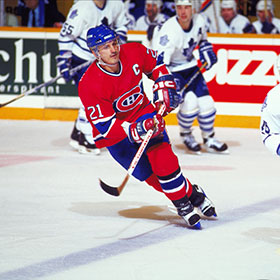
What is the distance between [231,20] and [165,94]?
13.4ft

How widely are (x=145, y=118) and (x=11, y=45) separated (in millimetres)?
4082

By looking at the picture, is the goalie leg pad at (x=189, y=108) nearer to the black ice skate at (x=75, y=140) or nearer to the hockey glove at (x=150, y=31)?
the black ice skate at (x=75, y=140)

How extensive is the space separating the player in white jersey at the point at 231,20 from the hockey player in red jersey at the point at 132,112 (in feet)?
12.6

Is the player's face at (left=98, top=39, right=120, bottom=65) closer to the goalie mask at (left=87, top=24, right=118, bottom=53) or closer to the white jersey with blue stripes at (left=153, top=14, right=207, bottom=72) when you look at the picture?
the goalie mask at (left=87, top=24, right=118, bottom=53)

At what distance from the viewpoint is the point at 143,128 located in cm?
352

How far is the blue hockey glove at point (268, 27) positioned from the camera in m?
7.57

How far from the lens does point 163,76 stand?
A: 387 centimetres

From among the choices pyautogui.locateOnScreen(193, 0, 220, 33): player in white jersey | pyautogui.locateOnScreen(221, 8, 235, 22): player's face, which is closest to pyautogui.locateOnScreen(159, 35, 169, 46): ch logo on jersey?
pyautogui.locateOnScreen(193, 0, 220, 33): player in white jersey

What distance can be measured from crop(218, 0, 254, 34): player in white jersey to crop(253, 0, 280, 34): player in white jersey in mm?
142

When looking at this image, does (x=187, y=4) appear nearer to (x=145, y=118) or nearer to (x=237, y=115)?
(x=237, y=115)

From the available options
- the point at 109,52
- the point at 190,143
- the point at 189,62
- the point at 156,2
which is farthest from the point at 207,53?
the point at 109,52

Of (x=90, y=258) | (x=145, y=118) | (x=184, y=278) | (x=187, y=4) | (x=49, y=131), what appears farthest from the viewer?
(x=49, y=131)

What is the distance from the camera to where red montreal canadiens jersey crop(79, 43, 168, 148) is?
3.60 meters

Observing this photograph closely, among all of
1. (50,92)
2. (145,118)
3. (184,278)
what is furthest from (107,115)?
(50,92)
